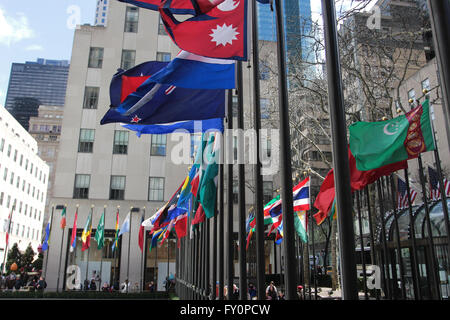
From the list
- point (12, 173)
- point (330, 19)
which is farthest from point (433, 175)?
point (12, 173)

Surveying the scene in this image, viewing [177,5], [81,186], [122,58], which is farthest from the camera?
[122,58]

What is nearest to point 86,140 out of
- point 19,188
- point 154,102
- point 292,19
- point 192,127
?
point 292,19

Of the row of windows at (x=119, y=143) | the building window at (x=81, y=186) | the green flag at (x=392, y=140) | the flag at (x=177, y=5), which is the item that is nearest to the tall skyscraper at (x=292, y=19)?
the green flag at (x=392, y=140)

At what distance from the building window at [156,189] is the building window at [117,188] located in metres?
2.67

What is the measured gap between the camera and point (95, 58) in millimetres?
44094

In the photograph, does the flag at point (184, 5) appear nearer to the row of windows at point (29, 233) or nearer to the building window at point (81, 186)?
the building window at point (81, 186)

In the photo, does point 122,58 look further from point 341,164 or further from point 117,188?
point 341,164

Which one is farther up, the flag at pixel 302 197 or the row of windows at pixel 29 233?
the row of windows at pixel 29 233

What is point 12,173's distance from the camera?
255 ft

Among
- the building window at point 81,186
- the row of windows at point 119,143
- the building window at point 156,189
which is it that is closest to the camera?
the building window at point 81,186

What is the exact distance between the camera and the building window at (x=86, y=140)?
4128 cm

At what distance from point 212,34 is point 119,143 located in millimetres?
36688

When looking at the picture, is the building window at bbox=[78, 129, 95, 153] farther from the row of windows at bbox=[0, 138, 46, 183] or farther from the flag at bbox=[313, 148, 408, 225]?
the row of windows at bbox=[0, 138, 46, 183]
